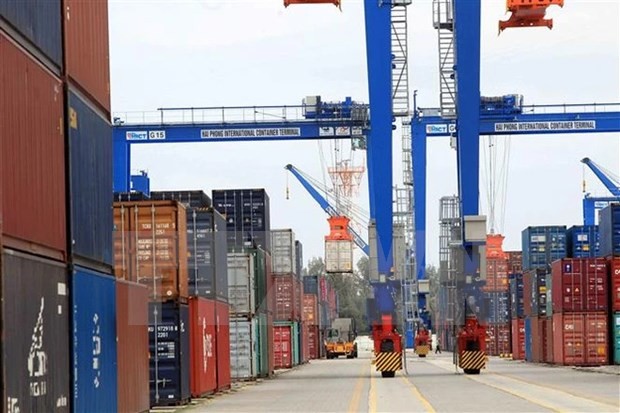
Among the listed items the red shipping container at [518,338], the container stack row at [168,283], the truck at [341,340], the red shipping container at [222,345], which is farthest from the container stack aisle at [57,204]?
the truck at [341,340]

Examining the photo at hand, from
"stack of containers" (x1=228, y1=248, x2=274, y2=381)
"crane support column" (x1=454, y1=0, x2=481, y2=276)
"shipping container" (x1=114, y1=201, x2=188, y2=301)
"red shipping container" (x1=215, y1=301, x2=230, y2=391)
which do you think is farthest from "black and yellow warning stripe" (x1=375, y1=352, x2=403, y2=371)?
"shipping container" (x1=114, y1=201, x2=188, y2=301)

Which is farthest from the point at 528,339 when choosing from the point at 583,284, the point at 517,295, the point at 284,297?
the point at 583,284

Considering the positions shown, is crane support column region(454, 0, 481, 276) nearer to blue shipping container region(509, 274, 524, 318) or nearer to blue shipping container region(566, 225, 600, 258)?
blue shipping container region(566, 225, 600, 258)

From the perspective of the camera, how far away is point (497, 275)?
283 ft

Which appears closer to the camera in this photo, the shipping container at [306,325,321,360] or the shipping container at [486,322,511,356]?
the shipping container at [486,322,511,356]

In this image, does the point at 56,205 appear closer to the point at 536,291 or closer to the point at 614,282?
the point at 614,282

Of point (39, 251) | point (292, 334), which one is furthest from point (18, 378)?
point (292, 334)

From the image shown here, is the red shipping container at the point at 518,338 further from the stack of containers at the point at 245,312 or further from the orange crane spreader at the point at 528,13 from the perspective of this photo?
the orange crane spreader at the point at 528,13

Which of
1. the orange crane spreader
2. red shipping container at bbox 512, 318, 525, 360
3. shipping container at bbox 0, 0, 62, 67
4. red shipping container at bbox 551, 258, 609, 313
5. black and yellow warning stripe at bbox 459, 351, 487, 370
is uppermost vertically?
the orange crane spreader

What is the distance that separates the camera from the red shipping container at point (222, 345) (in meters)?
34.9

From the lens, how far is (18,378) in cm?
1244

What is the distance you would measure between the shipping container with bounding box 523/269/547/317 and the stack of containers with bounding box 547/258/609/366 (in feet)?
17.3

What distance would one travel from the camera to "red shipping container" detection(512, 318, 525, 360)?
2783 inches

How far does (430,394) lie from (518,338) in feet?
132
